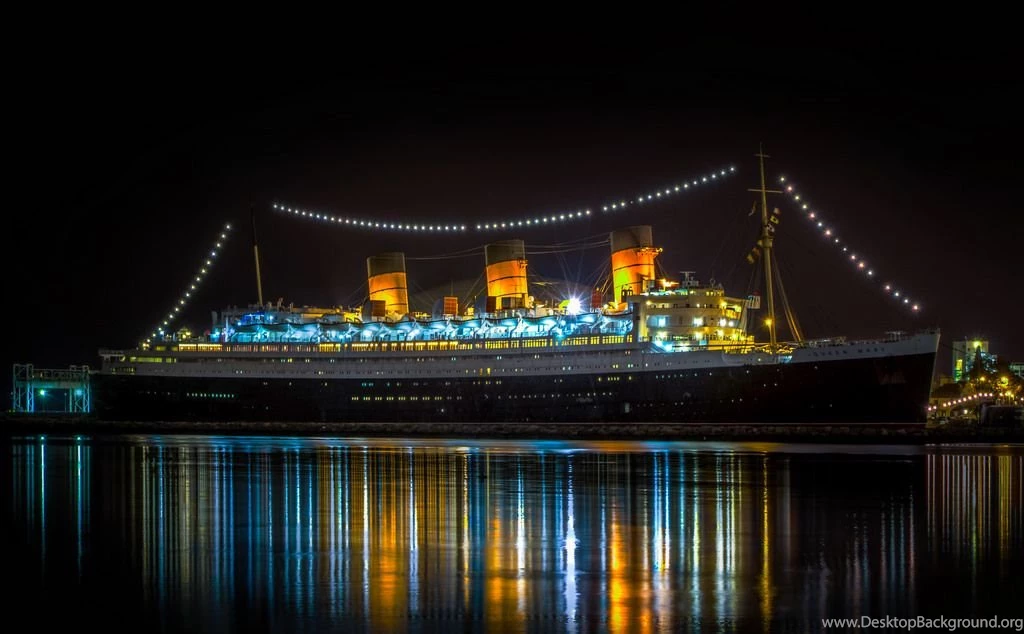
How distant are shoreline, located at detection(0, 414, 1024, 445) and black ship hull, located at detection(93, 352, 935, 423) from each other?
3.14 ft

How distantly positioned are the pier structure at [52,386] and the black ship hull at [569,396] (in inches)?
362

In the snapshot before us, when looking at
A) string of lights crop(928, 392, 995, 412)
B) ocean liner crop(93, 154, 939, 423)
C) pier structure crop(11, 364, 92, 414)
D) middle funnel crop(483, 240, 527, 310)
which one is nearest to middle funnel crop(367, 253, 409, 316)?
ocean liner crop(93, 154, 939, 423)

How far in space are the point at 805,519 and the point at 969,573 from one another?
5.86 meters

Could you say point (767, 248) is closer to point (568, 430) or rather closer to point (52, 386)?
point (568, 430)

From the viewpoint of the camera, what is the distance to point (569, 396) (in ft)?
226

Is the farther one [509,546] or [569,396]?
[569,396]

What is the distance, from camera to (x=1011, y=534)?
21.4m

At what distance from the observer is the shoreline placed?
5712 cm

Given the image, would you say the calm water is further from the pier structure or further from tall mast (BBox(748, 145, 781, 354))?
the pier structure

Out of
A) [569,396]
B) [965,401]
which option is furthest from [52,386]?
[965,401]

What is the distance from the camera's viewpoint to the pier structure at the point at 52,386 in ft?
298

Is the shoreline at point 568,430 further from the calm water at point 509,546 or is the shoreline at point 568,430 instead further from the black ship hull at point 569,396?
the calm water at point 509,546

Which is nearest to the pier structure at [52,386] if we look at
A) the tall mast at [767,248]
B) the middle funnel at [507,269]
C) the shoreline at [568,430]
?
the shoreline at [568,430]

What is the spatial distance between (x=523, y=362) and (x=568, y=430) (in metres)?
7.87
